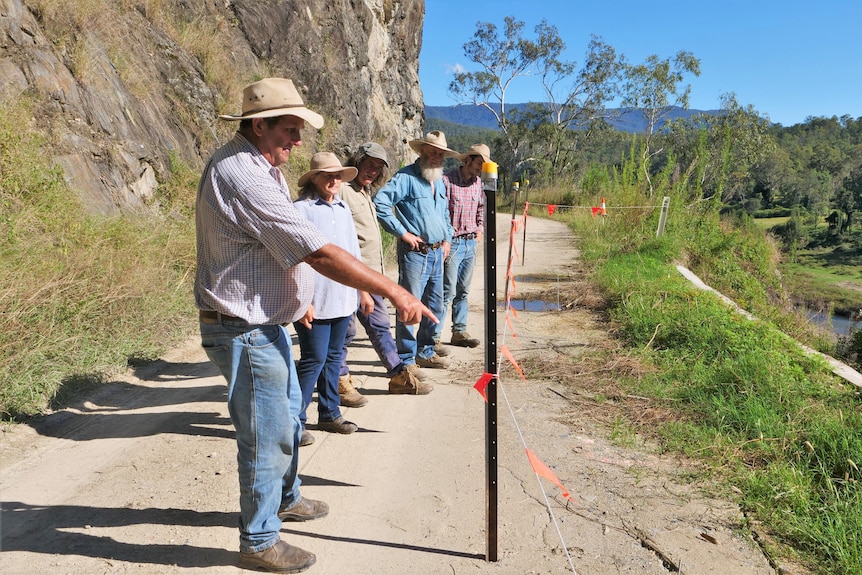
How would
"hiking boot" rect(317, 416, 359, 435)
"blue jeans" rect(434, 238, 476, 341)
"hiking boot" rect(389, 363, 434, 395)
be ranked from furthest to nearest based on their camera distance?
"blue jeans" rect(434, 238, 476, 341) < "hiking boot" rect(389, 363, 434, 395) < "hiking boot" rect(317, 416, 359, 435)

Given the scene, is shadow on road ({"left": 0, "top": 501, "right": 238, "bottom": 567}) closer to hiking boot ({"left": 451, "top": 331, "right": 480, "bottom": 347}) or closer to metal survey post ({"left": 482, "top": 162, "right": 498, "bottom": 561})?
metal survey post ({"left": 482, "top": 162, "right": 498, "bottom": 561})

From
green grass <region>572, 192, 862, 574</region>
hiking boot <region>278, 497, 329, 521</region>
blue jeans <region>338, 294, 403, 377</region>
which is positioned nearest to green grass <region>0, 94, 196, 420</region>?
blue jeans <region>338, 294, 403, 377</region>

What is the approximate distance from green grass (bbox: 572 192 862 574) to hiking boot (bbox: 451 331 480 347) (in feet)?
5.34

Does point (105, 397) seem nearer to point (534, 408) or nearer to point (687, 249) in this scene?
point (534, 408)

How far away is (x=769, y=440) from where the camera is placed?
13.2 ft

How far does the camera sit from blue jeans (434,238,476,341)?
6344 millimetres

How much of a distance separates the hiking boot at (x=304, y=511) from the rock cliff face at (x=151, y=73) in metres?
5.66

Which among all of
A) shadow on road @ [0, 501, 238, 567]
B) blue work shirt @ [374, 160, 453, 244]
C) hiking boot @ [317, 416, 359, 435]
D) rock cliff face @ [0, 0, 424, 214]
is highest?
rock cliff face @ [0, 0, 424, 214]

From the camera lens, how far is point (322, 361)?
412 centimetres

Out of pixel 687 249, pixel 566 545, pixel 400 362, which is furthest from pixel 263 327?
pixel 687 249

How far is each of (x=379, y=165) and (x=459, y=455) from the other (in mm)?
2433

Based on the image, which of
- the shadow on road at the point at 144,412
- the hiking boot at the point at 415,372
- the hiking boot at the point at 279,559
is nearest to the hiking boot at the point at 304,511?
the hiking boot at the point at 279,559

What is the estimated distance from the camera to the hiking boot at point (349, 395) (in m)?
5.02

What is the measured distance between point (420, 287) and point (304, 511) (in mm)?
2711
